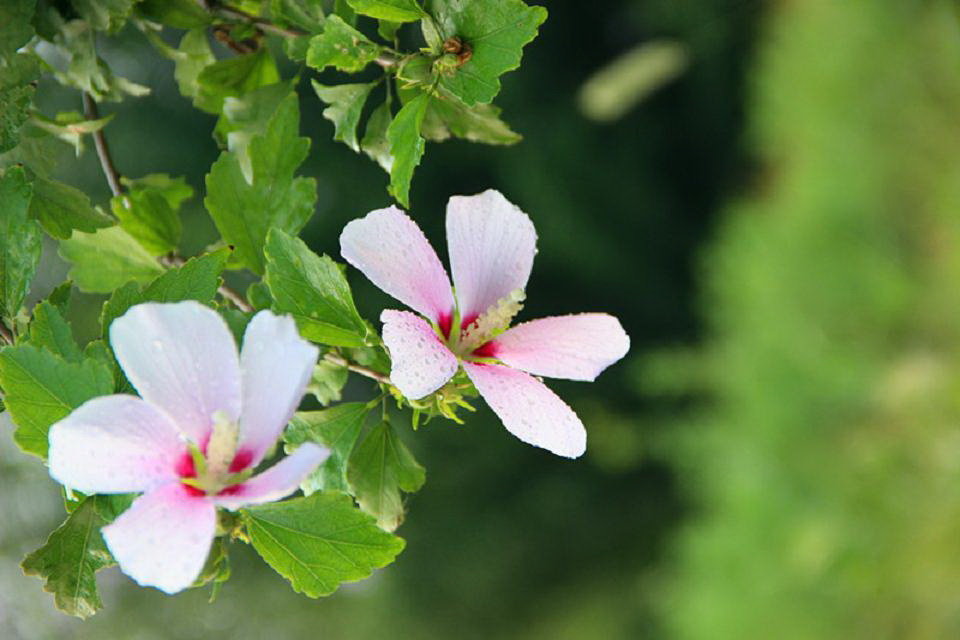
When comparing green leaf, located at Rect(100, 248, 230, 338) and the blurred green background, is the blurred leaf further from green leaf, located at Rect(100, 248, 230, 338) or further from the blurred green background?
green leaf, located at Rect(100, 248, 230, 338)

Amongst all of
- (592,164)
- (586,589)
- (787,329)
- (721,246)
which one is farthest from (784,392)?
(586,589)

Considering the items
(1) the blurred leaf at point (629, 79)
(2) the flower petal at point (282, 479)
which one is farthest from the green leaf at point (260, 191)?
(1) the blurred leaf at point (629, 79)

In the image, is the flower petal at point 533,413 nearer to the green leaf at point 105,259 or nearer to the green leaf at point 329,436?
the green leaf at point 329,436

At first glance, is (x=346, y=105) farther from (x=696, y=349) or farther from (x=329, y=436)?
(x=696, y=349)

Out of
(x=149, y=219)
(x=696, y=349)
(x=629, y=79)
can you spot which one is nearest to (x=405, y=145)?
(x=149, y=219)

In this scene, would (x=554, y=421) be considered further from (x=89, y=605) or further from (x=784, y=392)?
(x=784, y=392)

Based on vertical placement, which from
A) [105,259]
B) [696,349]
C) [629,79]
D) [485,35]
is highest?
[485,35]
